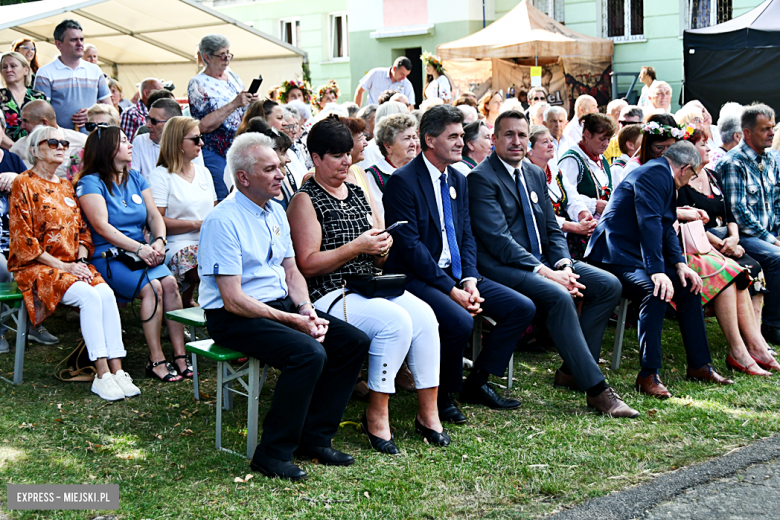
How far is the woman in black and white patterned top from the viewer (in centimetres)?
423

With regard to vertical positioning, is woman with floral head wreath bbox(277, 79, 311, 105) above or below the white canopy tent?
below

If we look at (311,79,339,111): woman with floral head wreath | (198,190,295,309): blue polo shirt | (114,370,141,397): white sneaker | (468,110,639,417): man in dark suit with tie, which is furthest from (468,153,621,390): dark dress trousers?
(311,79,339,111): woman with floral head wreath

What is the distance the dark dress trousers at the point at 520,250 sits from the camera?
5.19 meters

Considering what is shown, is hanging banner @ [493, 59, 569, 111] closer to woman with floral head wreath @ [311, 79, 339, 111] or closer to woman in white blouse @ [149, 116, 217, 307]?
woman with floral head wreath @ [311, 79, 339, 111]

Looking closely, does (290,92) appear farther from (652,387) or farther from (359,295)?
(652,387)

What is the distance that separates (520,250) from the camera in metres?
5.28

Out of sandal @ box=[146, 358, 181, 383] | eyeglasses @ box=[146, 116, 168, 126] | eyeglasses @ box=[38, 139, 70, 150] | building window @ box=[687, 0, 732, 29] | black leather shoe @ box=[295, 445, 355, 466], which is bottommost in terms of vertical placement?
black leather shoe @ box=[295, 445, 355, 466]

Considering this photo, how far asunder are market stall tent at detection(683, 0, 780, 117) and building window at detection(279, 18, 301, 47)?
14026 mm

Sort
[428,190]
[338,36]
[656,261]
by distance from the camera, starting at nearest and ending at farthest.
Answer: [428,190] < [656,261] < [338,36]

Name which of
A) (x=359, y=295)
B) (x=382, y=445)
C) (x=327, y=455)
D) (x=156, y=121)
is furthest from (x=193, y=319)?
(x=156, y=121)

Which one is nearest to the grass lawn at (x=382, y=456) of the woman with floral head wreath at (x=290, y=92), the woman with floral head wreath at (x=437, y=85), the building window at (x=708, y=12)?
the woman with floral head wreath at (x=290, y=92)

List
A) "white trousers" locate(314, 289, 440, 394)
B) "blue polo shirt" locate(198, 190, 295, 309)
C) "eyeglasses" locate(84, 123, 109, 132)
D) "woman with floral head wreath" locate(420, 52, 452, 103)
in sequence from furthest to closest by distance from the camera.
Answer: "woman with floral head wreath" locate(420, 52, 452, 103), "eyeglasses" locate(84, 123, 109, 132), "white trousers" locate(314, 289, 440, 394), "blue polo shirt" locate(198, 190, 295, 309)

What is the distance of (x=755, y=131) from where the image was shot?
21.6 feet

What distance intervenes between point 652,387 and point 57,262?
392 cm
